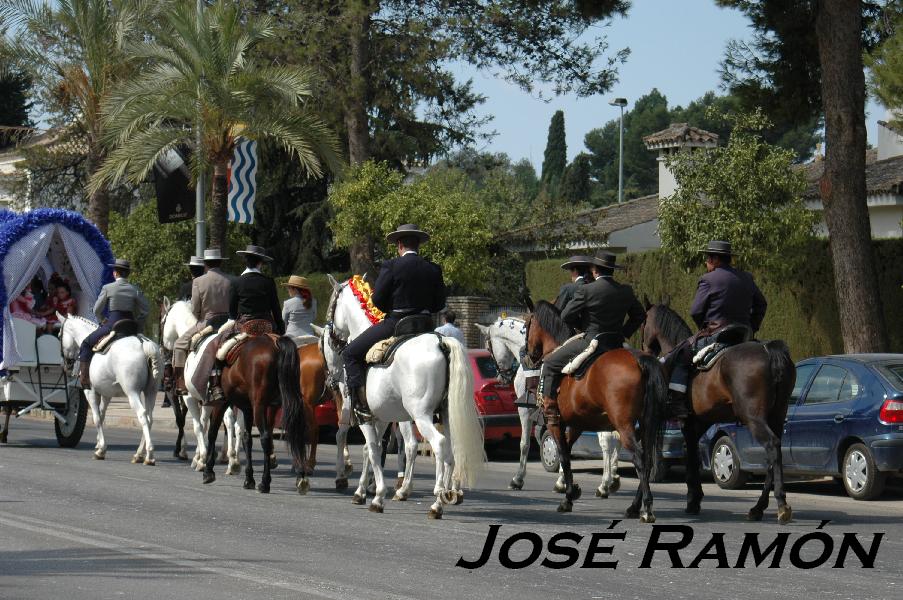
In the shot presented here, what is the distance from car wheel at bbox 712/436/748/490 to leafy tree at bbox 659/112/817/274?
8.46m

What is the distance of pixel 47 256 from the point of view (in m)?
21.8

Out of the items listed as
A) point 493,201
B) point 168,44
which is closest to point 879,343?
point 168,44

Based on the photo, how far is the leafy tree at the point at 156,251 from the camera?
138 ft

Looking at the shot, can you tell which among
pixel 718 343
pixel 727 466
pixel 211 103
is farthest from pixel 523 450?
pixel 211 103

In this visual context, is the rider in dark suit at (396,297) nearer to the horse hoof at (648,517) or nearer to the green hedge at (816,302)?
the horse hoof at (648,517)

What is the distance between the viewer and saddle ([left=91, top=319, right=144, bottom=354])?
61.1 feet

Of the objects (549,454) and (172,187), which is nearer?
(549,454)

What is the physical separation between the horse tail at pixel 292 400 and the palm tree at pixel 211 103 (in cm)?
1389

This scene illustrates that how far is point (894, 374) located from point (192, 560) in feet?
29.3

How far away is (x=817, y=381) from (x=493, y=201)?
126 ft

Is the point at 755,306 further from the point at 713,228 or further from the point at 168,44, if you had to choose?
the point at 168,44

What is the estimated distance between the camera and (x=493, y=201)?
54719 mm

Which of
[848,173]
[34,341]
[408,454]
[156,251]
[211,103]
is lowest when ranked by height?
[408,454]

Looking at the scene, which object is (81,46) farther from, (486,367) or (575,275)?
(575,275)
